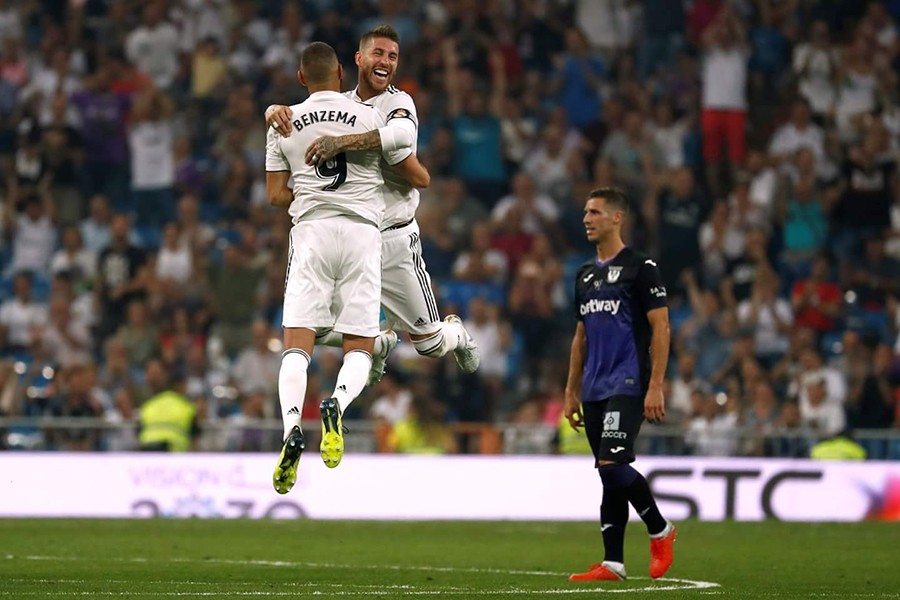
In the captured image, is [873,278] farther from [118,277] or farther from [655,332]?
[655,332]

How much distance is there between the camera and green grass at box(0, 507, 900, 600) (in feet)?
32.0

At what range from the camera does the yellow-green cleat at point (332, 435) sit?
9.45m

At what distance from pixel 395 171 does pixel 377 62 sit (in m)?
0.66

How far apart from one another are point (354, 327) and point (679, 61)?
49.3 feet

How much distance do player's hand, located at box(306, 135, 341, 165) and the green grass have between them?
240 centimetres

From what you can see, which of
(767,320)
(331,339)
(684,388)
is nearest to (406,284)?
(331,339)

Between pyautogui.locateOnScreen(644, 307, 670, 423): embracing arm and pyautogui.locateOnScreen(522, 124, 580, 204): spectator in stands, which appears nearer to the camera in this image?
pyautogui.locateOnScreen(644, 307, 670, 423): embracing arm

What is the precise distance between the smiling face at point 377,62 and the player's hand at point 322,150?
60 centimetres

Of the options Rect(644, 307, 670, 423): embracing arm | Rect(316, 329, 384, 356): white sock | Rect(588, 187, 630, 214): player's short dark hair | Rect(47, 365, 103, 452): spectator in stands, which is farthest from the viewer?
Rect(47, 365, 103, 452): spectator in stands

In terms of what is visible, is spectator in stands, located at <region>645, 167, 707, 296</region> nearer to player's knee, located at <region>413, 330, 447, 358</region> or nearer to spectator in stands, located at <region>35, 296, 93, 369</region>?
spectator in stands, located at <region>35, 296, 93, 369</region>

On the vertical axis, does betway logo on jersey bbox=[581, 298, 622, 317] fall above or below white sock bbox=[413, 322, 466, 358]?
above

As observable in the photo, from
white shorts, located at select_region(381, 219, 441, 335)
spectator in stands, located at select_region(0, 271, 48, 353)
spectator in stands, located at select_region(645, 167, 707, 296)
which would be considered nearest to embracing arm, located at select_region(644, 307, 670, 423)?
white shorts, located at select_region(381, 219, 441, 335)

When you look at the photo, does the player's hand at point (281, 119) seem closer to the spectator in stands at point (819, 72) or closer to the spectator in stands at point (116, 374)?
the spectator in stands at point (116, 374)

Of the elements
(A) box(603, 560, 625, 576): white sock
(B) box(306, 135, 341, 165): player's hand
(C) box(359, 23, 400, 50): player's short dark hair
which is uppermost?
(C) box(359, 23, 400, 50): player's short dark hair
